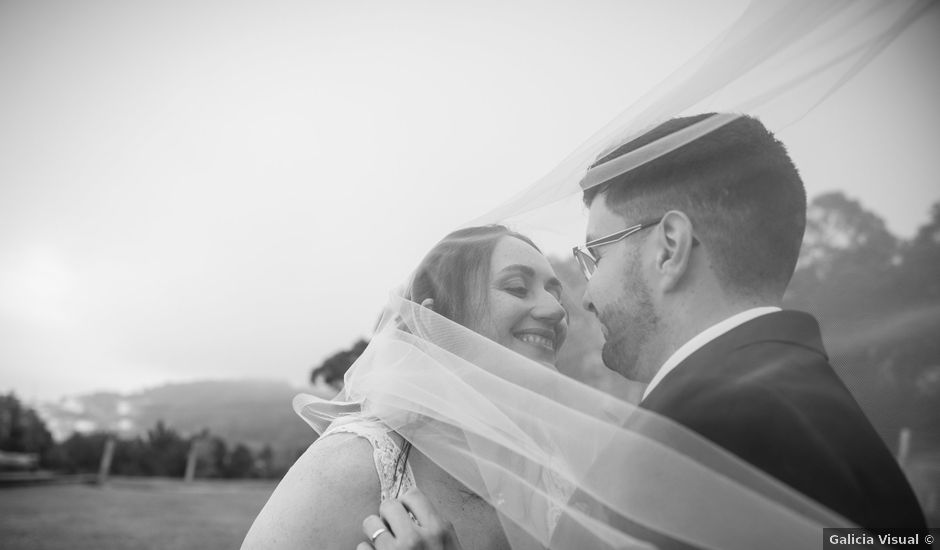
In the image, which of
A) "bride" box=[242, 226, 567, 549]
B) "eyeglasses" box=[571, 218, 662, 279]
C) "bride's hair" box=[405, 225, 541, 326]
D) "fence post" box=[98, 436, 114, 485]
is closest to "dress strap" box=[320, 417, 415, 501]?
"bride" box=[242, 226, 567, 549]

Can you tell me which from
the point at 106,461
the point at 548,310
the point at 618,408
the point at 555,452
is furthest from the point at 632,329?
the point at 106,461

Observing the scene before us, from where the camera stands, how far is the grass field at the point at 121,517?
552 inches

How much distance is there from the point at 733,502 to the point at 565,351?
145cm

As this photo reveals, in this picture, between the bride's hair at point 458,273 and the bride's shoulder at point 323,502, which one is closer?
the bride's shoulder at point 323,502

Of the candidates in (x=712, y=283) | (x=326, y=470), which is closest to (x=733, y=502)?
(x=712, y=283)

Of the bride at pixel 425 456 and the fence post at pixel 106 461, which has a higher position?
the bride at pixel 425 456

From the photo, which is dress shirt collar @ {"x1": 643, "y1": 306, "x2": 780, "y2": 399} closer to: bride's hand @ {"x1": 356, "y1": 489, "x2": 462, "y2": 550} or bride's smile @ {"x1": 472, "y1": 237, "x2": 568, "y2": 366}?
bride's hand @ {"x1": 356, "y1": 489, "x2": 462, "y2": 550}

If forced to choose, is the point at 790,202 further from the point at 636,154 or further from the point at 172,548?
the point at 172,548

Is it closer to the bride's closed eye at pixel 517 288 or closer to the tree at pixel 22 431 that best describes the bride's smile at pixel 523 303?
the bride's closed eye at pixel 517 288

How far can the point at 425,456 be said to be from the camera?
2320mm

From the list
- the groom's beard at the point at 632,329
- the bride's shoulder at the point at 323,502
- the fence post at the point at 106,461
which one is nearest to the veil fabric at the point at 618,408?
the groom's beard at the point at 632,329

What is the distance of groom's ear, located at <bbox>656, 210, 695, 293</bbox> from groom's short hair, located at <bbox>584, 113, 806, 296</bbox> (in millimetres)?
31

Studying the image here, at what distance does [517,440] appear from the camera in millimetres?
1677

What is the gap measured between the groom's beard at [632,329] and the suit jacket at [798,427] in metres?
0.33
